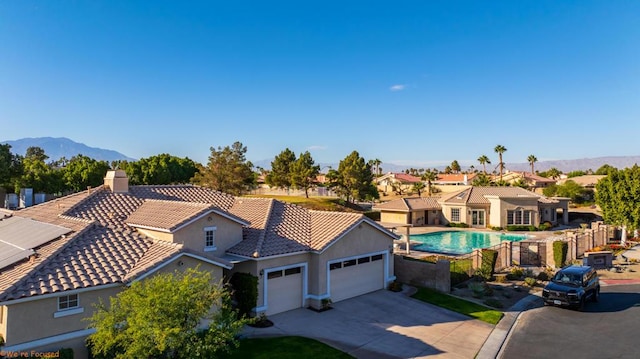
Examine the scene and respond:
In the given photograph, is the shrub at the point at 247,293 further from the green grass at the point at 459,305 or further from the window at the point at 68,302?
the green grass at the point at 459,305

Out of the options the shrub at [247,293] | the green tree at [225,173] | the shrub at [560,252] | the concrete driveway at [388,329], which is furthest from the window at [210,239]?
the green tree at [225,173]

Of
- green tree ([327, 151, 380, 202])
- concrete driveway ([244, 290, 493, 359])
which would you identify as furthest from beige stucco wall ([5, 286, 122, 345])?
green tree ([327, 151, 380, 202])

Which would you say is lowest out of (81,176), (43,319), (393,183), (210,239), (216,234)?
(43,319)

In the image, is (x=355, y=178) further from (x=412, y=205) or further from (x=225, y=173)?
(x=225, y=173)

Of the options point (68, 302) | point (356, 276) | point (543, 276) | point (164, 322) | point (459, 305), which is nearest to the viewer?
point (164, 322)

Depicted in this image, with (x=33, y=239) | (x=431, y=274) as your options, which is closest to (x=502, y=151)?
(x=431, y=274)

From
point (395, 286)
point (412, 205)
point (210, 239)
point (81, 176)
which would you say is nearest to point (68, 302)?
point (210, 239)
